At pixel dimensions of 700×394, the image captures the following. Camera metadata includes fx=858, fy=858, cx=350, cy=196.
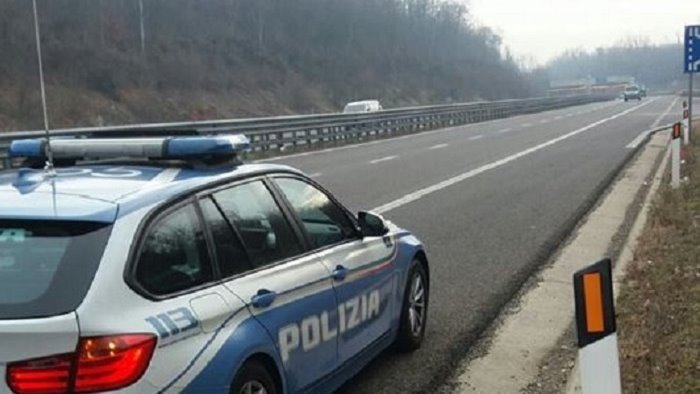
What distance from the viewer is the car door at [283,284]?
146 inches

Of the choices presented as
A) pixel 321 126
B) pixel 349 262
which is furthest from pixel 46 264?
pixel 321 126

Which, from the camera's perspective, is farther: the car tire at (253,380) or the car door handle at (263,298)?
the car door handle at (263,298)

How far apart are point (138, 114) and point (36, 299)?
143ft

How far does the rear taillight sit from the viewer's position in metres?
2.77

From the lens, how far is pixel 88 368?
2.82 m

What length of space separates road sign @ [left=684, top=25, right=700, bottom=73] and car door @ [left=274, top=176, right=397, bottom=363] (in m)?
14.0

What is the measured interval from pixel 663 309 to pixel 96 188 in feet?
13.9

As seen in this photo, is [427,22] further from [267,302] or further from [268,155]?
[267,302]

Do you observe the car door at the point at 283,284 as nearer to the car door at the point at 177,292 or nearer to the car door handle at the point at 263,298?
the car door handle at the point at 263,298

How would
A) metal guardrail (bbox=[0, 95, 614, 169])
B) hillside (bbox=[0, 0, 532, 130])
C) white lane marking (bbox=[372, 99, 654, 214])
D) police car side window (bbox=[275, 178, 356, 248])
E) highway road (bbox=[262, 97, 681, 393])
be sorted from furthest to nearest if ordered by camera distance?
hillside (bbox=[0, 0, 532, 130]) < metal guardrail (bbox=[0, 95, 614, 169]) < white lane marking (bbox=[372, 99, 654, 214]) < highway road (bbox=[262, 97, 681, 393]) < police car side window (bbox=[275, 178, 356, 248])

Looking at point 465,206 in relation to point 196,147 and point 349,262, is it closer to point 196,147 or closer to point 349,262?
point 349,262

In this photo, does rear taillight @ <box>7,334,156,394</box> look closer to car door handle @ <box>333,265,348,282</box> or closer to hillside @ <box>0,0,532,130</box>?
car door handle @ <box>333,265,348,282</box>

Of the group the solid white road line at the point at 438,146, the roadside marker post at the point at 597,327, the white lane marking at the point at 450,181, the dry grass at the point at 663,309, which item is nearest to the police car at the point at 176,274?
the roadside marker post at the point at 597,327

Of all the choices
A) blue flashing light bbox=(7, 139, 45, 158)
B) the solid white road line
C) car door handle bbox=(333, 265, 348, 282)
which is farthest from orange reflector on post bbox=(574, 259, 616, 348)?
the solid white road line
